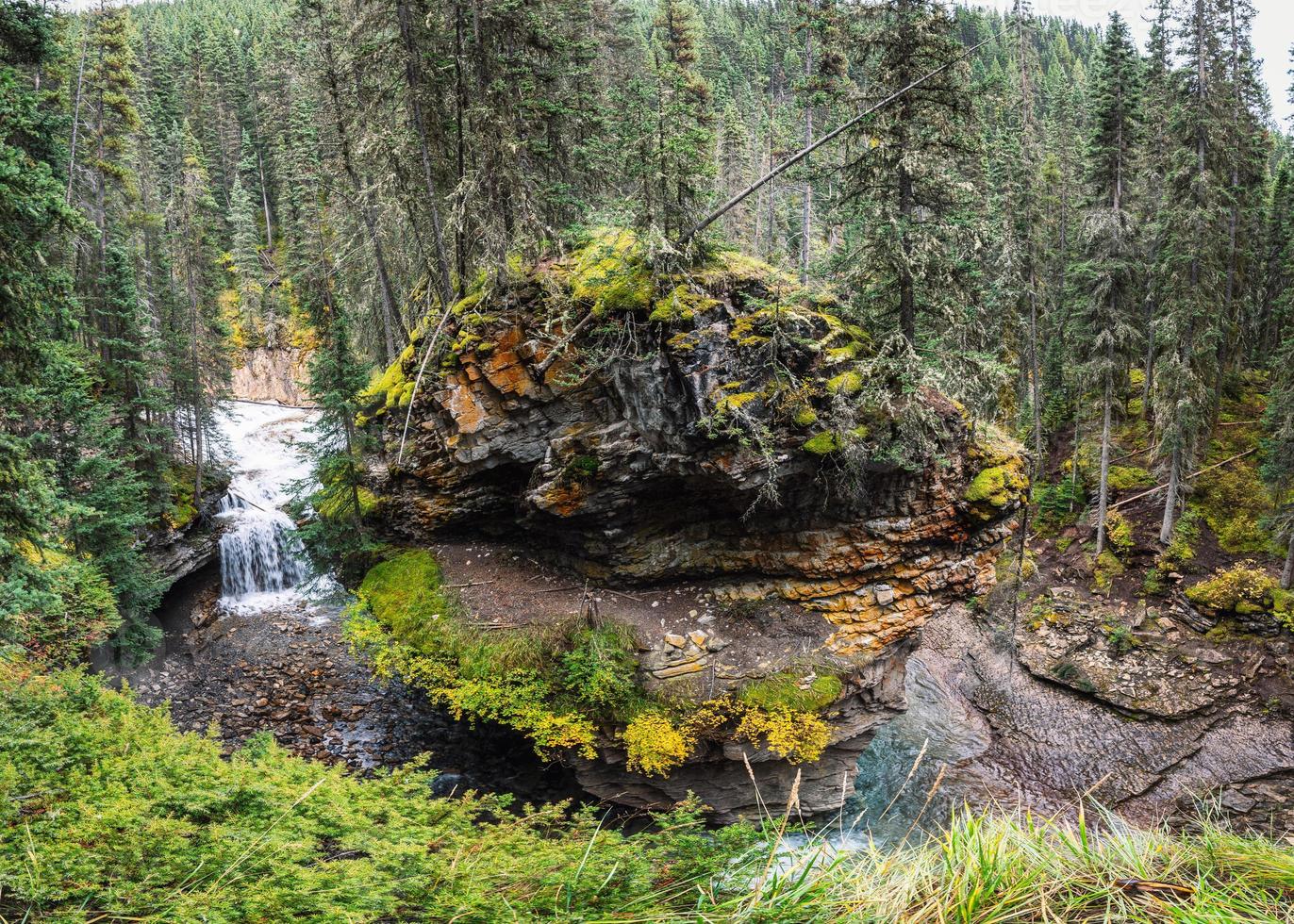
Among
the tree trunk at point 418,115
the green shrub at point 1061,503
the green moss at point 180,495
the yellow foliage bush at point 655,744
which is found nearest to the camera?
the yellow foliage bush at point 655,744

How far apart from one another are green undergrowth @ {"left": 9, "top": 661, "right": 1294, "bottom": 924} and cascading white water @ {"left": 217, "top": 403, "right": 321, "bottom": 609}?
12232 mm

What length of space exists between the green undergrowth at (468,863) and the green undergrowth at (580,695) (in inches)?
164

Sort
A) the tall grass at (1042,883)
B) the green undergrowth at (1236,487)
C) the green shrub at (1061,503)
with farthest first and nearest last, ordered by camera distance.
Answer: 1. the green shrub at (1061,503)
2. the green undergrowth at (1236,487)
3. the tall grass at (1042,883)

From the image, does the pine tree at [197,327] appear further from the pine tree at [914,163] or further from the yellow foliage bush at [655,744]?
the pine tree at [914,163]

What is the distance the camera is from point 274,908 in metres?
3.48

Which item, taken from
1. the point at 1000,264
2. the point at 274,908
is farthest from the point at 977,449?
the point at 1000,264

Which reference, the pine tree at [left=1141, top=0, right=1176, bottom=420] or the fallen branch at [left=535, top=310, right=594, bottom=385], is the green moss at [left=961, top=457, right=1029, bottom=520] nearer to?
the fallen branch at [left=535, top=310, right=594, bottom=385]

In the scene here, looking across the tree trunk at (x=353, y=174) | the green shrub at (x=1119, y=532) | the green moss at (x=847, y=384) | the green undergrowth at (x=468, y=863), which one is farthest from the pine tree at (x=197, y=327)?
the green shrub at (x=1119, y=532)

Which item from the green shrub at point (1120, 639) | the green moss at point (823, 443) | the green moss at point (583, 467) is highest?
the green moss at point (823, 443)

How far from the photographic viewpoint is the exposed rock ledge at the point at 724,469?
460 inches

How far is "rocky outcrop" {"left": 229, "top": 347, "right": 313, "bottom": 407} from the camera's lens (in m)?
36.6

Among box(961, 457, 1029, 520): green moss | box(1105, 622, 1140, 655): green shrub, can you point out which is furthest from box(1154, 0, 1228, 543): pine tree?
box(961, 457, 1029, 520): green moss

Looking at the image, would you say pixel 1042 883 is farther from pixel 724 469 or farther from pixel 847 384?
pixel 847 384

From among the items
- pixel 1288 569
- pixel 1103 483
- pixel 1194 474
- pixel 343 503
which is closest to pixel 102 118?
pixel 343 503
